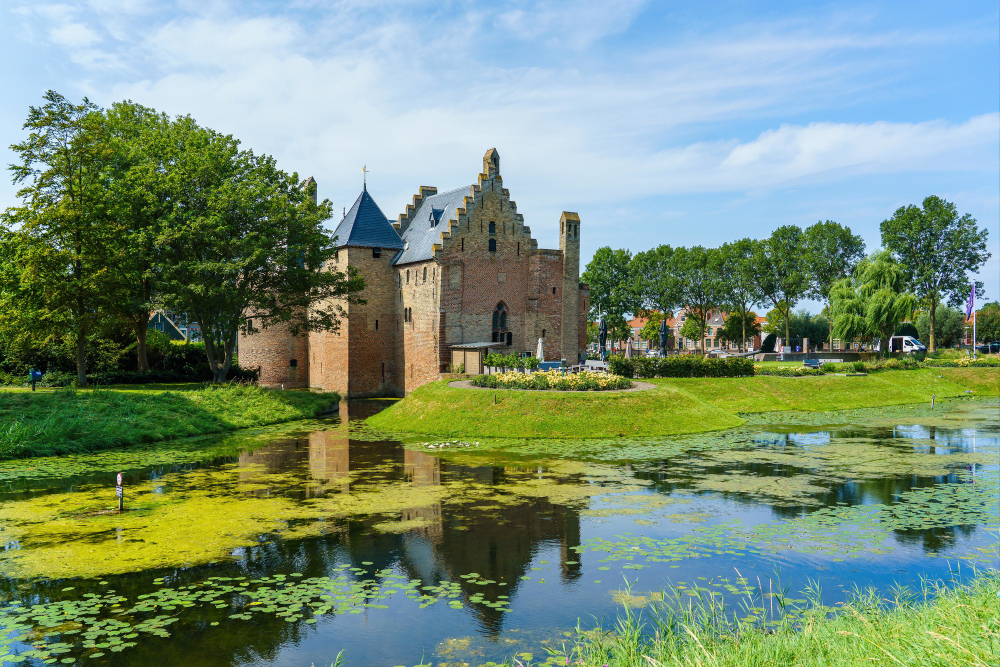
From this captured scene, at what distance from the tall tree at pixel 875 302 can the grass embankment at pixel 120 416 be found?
52672mm

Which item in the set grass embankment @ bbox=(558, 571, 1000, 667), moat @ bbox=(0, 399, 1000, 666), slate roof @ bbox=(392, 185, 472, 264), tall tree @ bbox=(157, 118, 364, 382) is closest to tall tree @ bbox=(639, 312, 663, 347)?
slate roof @ bbox=(392, 185, 472, 264)

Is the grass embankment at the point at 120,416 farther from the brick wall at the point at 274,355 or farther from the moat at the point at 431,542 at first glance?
the brick wall at the point at 274,355

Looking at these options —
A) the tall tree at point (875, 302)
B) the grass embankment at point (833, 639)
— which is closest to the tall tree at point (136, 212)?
the grass embankment at point (833, 639)

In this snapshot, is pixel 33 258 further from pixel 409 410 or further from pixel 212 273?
pixel 409 410

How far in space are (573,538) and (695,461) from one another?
1006cm

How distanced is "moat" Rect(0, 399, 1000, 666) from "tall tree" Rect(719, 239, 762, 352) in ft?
210

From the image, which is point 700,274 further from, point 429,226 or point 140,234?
point 140,234

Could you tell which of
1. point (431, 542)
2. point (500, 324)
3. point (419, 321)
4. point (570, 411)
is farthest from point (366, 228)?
point (431, 542)

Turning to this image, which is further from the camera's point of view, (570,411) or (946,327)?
(946,327)

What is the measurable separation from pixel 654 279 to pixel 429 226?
153 feet

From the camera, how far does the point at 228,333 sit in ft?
130

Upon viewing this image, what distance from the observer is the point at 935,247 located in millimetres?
84000

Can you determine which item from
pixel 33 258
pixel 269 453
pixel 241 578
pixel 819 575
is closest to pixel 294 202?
pixel 33 258

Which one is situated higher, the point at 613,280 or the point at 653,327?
the point at 613,280
